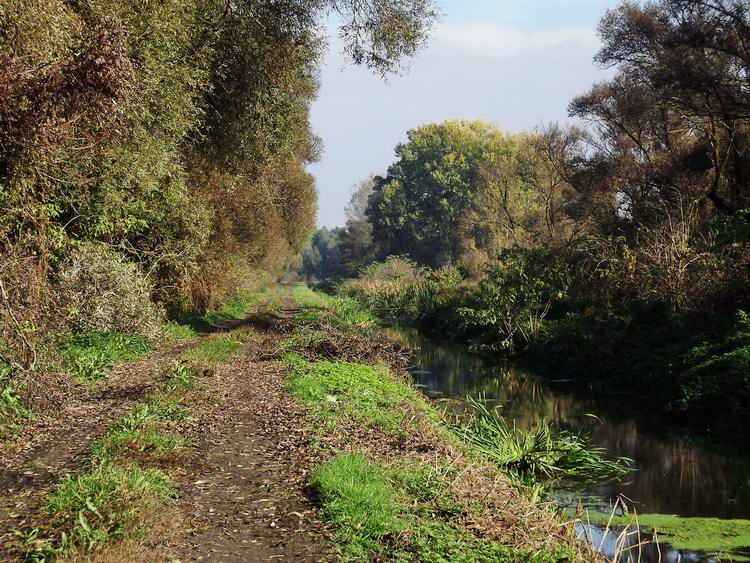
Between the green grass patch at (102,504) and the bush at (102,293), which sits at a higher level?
the bush at (102,293)

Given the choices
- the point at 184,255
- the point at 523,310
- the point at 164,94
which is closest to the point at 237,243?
the point at 184,255

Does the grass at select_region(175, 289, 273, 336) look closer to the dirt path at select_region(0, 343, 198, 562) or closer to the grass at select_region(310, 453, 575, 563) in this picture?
the dirt path at select_region(0, 343, 198, 562)

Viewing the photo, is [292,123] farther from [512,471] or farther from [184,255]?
[512,471]

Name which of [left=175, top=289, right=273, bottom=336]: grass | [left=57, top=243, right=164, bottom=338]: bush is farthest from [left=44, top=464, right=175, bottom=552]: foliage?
[left=175, top=289, right=273, bottom=336]: grass

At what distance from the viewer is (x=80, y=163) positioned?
418 inches

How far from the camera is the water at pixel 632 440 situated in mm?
8352

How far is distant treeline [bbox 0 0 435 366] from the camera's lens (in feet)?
26.2

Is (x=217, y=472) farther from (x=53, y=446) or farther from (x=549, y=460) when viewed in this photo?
(x=549, y=460)

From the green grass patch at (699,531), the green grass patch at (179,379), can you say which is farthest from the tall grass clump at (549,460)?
the green grass patch at (179,379)

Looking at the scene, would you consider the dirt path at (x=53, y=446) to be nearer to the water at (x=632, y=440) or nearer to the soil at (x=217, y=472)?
the soil at (x=217, y=472)

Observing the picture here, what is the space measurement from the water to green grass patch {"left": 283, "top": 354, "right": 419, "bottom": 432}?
165 cm

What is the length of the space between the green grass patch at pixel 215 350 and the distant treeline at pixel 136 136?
165 centimetres

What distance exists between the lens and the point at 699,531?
720 cm

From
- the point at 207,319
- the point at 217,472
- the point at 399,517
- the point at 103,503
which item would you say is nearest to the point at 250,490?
the point at 217,472
